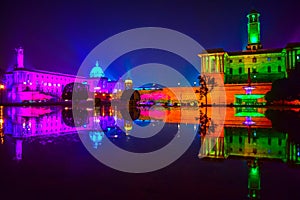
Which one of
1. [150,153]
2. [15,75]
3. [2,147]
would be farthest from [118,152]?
[15,75]

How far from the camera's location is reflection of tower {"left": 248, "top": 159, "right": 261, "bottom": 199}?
13.7 ft

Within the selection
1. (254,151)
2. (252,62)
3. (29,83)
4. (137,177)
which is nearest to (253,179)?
(137,177)

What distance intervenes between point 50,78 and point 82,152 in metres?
92.8

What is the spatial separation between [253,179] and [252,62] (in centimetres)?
6671

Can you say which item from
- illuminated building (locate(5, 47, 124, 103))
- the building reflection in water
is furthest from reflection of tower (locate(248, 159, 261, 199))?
illuminated building (locate(5, 47, 124, 103))

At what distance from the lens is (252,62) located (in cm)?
6644

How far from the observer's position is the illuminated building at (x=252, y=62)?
198ft

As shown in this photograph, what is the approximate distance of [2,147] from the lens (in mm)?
8195

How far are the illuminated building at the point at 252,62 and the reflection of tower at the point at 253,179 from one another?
56065mm

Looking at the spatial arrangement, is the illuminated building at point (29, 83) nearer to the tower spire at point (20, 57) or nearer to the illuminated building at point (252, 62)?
the tower spire at point (20, 57)

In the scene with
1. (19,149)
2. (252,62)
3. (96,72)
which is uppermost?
(96,72)

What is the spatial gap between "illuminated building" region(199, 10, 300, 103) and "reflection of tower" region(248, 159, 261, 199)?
5607 cm

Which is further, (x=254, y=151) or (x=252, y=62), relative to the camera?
(x=252, y=62)

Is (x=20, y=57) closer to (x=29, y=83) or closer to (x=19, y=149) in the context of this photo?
(x=29, y=83)
